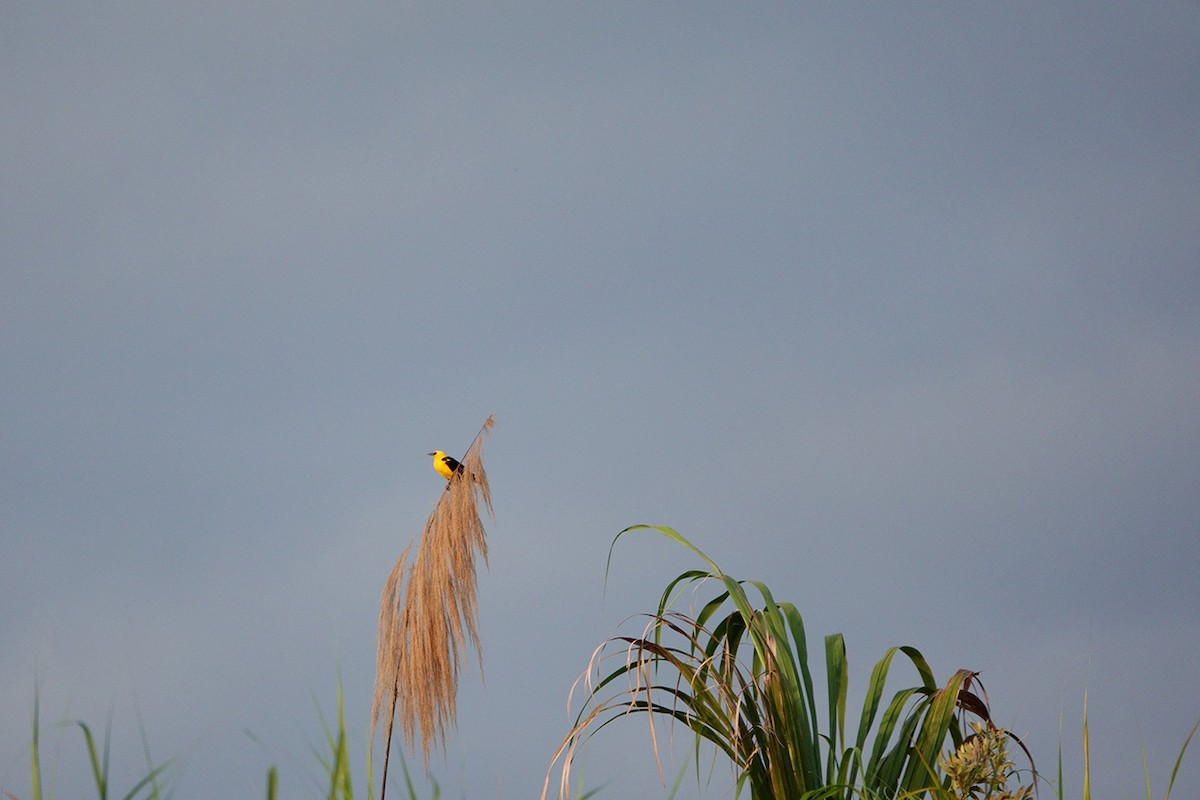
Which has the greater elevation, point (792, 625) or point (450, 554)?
point (450, 554)

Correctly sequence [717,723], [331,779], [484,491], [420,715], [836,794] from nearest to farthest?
[331,779]
[836,794]
[717,723]
[420,715]
[484,491]

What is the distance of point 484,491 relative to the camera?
15.0 ft

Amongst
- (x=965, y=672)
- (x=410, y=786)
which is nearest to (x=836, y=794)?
(x=965, y=672)

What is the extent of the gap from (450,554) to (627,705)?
1.20m

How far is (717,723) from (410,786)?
161 cm

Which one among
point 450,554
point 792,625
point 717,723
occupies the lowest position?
point 717,723

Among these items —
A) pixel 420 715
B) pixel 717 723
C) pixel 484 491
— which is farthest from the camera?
pixel 484 491

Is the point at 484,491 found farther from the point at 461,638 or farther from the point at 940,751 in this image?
the point at 940,751

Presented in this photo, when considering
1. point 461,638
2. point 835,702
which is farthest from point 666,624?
point 461,638

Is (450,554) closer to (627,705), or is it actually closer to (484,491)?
(484,491)

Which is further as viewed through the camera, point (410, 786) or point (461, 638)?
point (461, 638)

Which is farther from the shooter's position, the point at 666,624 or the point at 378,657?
the point at 378,657

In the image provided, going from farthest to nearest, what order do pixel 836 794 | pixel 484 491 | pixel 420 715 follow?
pixel 484 491 → pixel 420 715 → pixel 836 794

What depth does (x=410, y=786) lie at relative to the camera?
1787mm
